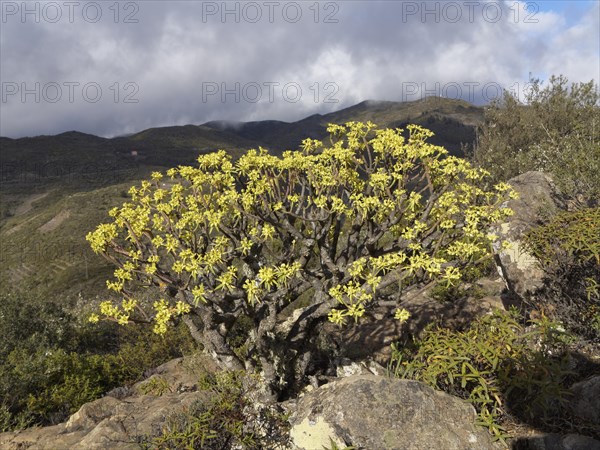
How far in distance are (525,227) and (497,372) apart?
4.45 meters

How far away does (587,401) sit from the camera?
4.78 metres

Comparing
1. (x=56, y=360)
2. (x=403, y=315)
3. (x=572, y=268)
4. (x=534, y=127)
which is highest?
(x=534, y=127)

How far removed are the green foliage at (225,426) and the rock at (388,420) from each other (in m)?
0.38

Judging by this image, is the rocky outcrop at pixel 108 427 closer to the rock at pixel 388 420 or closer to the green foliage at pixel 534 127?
the rock at pixel 388 420

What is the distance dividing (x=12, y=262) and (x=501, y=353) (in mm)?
85418

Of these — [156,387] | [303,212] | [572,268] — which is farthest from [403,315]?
[156,387]

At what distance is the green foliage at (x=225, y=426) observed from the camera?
491 cm

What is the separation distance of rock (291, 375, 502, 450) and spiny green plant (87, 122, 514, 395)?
1323mm

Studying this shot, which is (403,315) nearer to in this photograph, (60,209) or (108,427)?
(108,427)

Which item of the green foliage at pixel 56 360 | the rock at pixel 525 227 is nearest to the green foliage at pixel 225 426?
the green foliage at pixel 56 360

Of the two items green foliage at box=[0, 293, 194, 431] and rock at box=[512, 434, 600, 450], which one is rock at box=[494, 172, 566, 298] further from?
green foliage at box=[0, 293, 194, 431]

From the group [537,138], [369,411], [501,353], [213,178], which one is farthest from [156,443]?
[537,138]

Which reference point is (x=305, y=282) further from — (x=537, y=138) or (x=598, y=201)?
(x=537, y=138)

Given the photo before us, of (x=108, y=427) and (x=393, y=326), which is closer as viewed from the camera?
(x=108, y=427)
